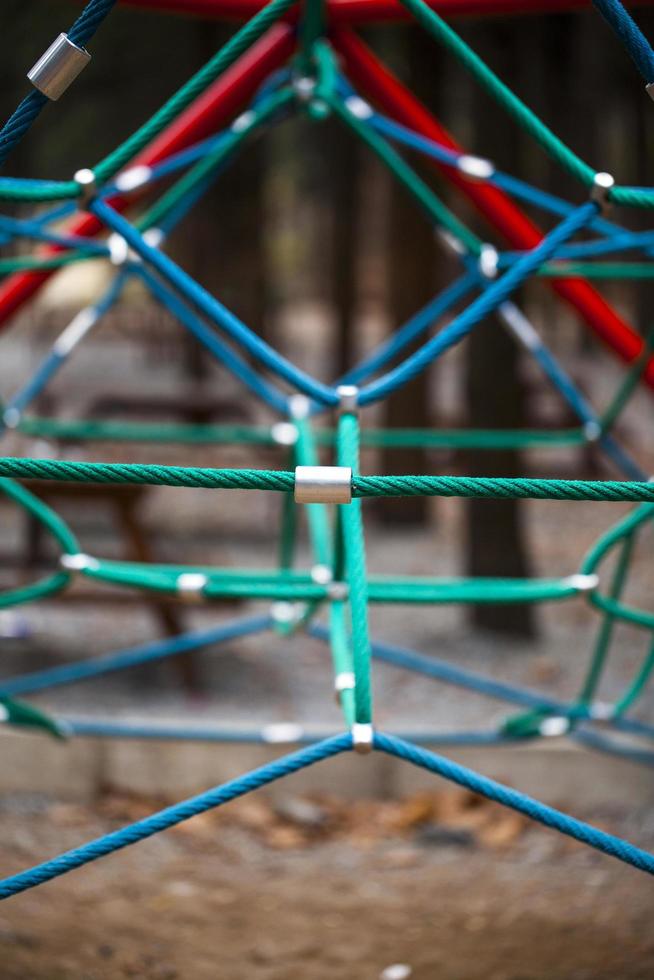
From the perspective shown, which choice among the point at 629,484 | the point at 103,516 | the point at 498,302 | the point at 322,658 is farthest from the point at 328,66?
the point at 103,516

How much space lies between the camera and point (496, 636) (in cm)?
468

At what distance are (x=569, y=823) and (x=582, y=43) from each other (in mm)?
7593

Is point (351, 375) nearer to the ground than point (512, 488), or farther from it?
farther from it

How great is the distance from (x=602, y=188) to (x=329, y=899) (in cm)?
183

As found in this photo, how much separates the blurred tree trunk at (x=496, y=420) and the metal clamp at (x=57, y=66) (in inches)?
118

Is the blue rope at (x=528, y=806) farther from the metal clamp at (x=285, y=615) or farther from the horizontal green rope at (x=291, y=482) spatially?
the metal clamp at (x=285, y=615)

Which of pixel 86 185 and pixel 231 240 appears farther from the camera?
pixel 231 240

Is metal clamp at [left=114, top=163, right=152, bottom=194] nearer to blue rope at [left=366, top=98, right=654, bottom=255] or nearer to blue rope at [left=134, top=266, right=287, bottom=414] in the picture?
blue rope at [left=134, top=266, right=287, bottom=414]

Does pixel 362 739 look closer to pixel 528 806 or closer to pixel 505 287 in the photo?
pixel 528 806

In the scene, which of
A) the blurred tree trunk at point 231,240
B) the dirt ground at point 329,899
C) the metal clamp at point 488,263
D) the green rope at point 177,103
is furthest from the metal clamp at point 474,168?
the blurred tree trunk at point 231,240

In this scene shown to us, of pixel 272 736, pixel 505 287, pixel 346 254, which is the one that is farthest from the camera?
pixel 346 254

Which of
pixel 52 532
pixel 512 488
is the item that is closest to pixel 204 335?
pixel 52 532

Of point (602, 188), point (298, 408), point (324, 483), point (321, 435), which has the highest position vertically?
point (321, 435)

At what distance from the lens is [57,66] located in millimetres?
1789
